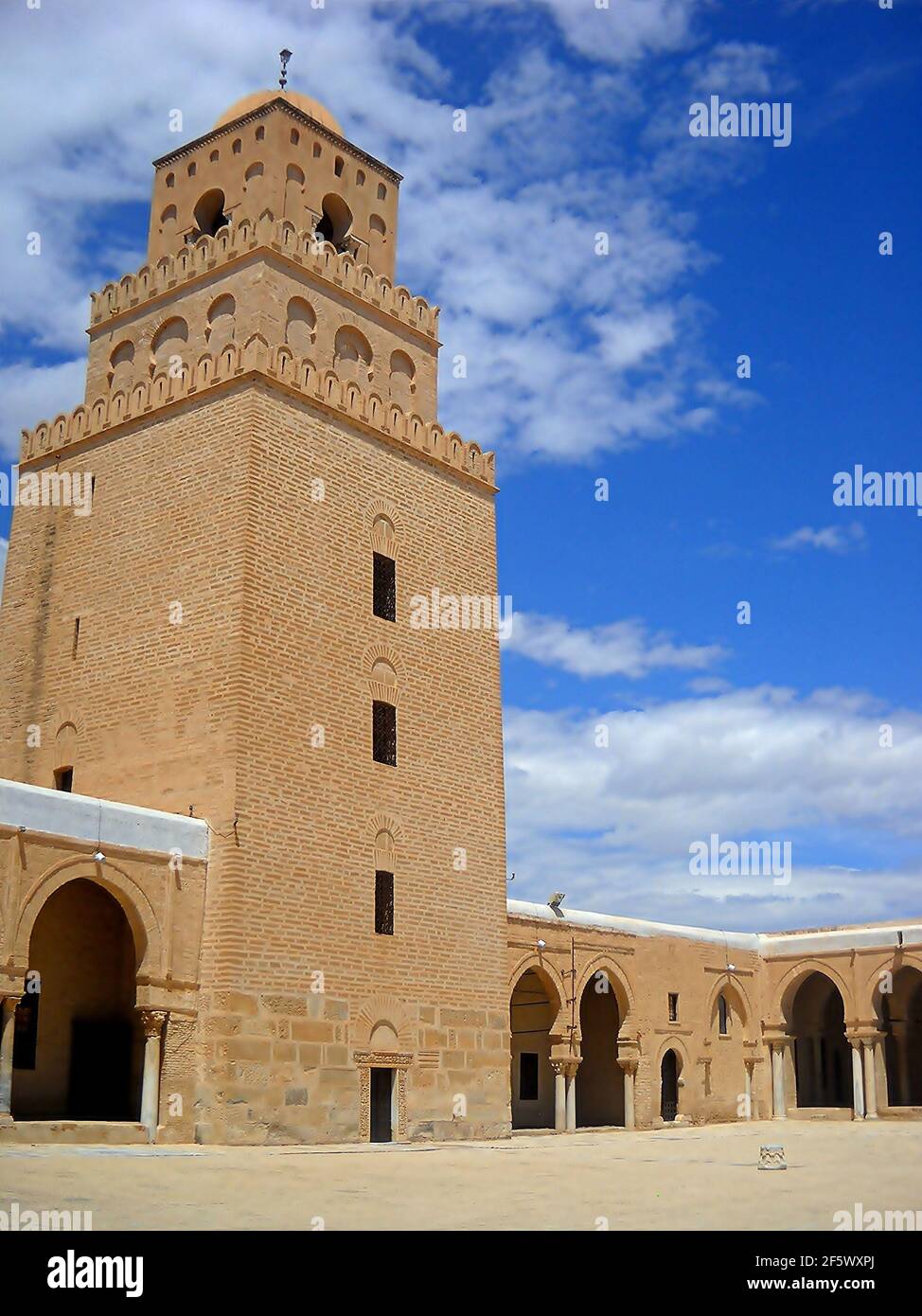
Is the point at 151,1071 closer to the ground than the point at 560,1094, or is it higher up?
higher up

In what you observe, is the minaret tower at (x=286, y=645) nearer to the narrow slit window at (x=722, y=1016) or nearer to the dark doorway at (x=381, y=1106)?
the dark doorway at (x=381, y=1106)

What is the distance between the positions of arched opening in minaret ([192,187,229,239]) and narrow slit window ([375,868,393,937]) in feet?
33.3

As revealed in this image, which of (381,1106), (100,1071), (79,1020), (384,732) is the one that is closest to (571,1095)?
(381,1106)

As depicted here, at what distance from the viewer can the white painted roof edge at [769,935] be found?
2469 cm

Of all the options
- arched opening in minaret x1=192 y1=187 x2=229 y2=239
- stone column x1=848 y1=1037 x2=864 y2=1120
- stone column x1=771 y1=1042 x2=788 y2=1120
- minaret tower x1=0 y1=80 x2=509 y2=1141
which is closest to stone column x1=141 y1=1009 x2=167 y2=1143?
minaret tower x1=0 y1=80 x2=509 y2=1141

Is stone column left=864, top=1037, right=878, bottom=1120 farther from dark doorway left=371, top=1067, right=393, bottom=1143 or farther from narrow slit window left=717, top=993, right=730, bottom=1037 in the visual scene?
dark doorway left=371, top=1067, right=393, bottom=1143

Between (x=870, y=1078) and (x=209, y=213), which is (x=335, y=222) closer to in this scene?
(x=209, y=213)

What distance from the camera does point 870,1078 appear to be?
27594mm

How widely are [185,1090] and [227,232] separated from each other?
38.7 ft

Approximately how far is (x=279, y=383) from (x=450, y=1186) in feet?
36.1

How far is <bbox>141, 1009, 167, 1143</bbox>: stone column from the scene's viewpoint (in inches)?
599

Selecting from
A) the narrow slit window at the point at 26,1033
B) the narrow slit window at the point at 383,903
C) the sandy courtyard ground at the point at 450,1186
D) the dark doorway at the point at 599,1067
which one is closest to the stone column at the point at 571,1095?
the dark doorway at the point at 599,1067

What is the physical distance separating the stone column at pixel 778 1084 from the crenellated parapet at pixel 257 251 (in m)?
16.8
